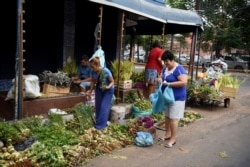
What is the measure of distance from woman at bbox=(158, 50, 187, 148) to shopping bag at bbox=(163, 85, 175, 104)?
7cm

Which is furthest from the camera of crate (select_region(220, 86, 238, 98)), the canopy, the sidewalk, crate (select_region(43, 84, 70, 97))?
crate (select_region(220, 86, 238, 98))

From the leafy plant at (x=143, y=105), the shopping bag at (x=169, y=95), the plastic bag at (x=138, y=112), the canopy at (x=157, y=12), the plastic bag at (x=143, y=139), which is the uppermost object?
the canopy at (x=157, y=12)

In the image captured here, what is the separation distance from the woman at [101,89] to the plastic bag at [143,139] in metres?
0.71

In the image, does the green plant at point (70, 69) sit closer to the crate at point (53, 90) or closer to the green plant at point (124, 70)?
the green plant at point (124, 70)

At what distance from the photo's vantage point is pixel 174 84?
5.57 metres

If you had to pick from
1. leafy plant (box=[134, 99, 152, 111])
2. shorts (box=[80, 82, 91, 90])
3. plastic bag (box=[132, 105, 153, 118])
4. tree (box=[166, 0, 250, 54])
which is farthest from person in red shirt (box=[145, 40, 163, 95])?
tree (box=[166, 0, 250, 54])

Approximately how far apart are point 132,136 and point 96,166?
4.58ft

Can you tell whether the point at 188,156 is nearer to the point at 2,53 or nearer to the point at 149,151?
the point at 149,151

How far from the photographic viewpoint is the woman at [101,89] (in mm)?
5926

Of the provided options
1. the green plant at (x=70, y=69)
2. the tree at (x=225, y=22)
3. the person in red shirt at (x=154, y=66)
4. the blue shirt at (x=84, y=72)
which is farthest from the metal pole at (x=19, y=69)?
the tree at (x=225, y=22)

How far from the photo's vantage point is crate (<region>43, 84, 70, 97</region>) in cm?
704

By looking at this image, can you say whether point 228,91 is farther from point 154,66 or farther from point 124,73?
point 124,73

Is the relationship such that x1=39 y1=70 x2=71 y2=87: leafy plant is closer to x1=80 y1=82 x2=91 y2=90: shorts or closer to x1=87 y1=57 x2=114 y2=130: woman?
x1=80 y1=82 x2=91 y2=90: shorts

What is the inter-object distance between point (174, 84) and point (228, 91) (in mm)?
4472
